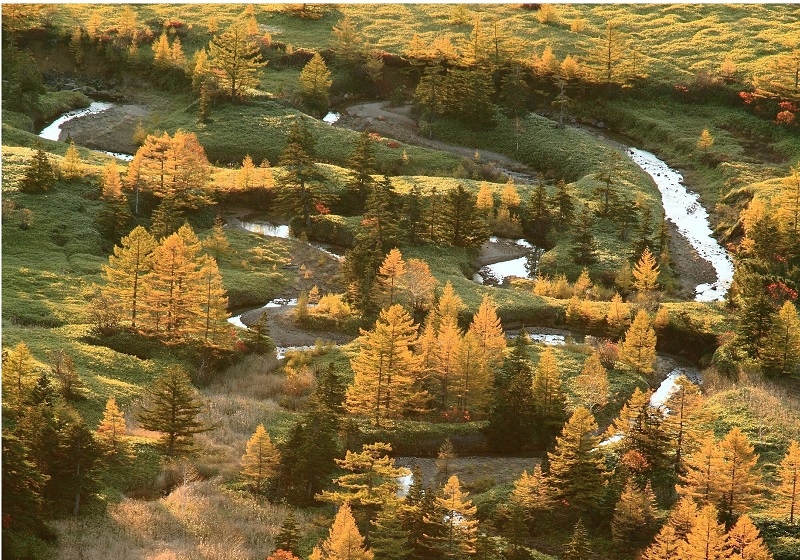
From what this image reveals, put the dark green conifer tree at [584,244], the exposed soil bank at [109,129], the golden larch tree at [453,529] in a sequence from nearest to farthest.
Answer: the golden larch tree at [453,529], the dark green conifer tree at [584,244], the exposed soil bank at [109,129]

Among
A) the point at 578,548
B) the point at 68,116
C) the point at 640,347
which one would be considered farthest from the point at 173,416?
the point at 68,116

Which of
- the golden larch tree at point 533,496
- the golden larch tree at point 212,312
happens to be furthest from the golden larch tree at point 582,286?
the golden larch tree at point 533,496

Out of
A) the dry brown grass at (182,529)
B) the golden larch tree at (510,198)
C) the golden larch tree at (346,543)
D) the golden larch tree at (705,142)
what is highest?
the golden larch tree at (705,142)

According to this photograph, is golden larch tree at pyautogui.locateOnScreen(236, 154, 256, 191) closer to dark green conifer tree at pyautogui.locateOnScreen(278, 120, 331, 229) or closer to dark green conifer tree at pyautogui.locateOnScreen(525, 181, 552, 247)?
dark green conifer tree at pyautogui.locateOnScreen(278, 120, 331, 229)

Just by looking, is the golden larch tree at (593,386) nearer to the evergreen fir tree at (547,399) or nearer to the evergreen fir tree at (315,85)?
the evergreen fir tree at (547,399)

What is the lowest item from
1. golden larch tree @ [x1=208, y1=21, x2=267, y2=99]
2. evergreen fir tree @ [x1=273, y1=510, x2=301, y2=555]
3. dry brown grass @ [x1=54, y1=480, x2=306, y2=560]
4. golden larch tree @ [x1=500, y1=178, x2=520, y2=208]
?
dry brown grass @ [x1=54, y1=480, x2=306, y2=560]

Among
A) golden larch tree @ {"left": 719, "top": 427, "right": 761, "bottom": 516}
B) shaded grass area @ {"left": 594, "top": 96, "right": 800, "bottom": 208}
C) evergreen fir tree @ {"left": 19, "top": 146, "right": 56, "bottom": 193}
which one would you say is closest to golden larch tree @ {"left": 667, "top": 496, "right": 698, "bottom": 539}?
golden larch tree @ {"left": 719, "top": 427, "right": 761, "bottom": 516}

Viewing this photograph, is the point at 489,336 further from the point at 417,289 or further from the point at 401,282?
the point at 401,282
